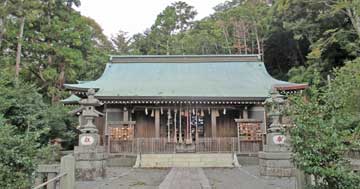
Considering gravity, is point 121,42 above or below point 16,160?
above

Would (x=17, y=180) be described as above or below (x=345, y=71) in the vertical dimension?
below

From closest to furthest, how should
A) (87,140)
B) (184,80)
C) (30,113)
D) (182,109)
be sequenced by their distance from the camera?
(87,140) < (30,113) < (182,109) < (184,80)

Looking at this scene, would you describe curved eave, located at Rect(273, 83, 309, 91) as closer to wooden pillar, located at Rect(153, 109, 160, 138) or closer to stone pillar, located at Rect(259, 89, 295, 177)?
stone pillar, located at Rect(259, 89, 295, 177)

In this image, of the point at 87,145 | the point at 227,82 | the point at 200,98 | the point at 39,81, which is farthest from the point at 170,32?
the point at 87,145

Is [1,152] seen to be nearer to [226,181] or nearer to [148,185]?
[148,185]

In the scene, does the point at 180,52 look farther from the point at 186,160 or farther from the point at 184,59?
the point at 186,160

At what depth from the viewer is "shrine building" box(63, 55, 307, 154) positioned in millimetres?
15203

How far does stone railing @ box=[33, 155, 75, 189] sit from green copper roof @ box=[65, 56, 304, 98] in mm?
10386

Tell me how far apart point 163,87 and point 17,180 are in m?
13.2

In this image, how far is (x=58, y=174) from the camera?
16.8ft

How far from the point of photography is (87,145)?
966cm

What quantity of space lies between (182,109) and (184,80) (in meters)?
2.86

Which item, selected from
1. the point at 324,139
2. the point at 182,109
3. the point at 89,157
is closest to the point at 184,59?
the point at 182,109

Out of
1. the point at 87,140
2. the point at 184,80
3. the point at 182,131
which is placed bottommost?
the point at 87,140
